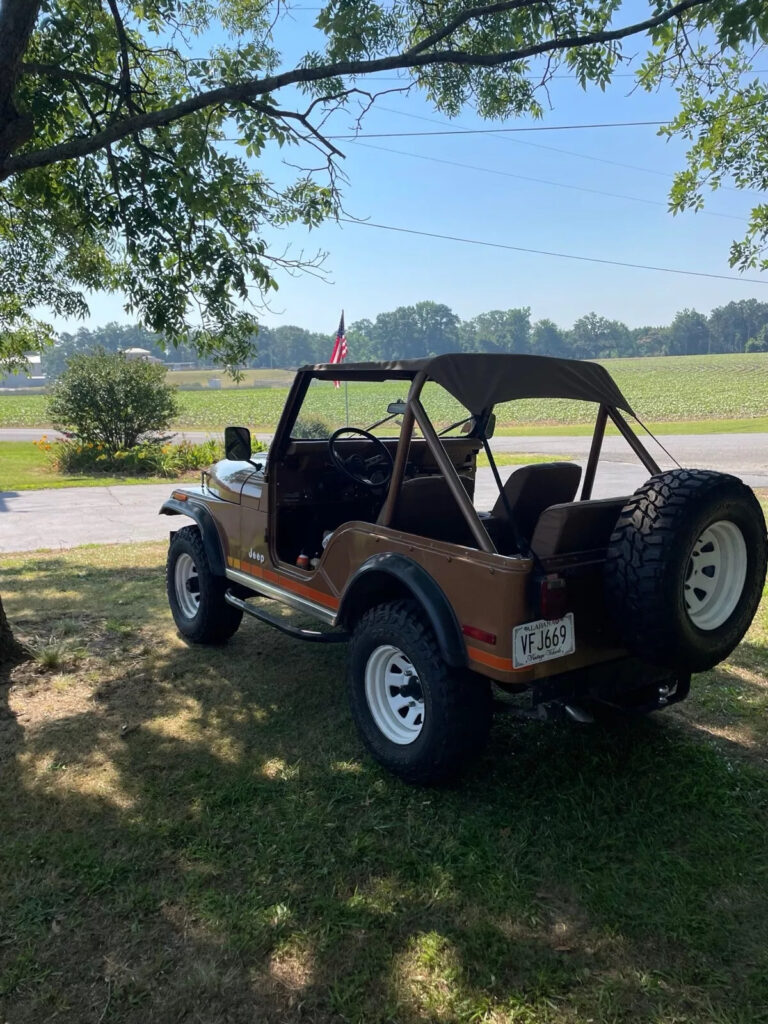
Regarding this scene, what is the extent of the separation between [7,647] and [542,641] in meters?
3.54

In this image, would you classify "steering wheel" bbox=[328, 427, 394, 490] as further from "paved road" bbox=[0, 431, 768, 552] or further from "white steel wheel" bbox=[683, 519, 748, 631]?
"paved road" bbox=[0, 431, 768, 552]

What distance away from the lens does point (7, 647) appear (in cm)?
449

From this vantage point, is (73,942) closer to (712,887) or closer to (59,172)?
(712,887)

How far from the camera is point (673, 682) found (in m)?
3.26

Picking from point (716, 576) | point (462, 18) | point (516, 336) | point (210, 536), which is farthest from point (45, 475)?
point (516, 336)

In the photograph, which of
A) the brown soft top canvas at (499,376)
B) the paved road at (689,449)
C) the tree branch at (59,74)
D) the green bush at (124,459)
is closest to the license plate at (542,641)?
the brown soft top canvas at (499,376)

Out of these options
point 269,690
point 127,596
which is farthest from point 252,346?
point 269,690

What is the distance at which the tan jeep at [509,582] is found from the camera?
2633 millimetres

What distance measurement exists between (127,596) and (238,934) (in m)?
4.58

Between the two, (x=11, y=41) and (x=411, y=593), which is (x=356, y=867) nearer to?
(x=411, y=593)

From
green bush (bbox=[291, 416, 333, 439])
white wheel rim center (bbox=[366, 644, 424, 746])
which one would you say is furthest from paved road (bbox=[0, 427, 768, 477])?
white wheel rim center (bbox=[366, 644, 424, 746])

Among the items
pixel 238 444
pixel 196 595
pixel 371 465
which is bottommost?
pixel 196 595

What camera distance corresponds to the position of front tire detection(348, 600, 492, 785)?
286 cm

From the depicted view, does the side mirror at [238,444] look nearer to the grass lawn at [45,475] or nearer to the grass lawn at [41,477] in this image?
the grass lawn at [41,477]
